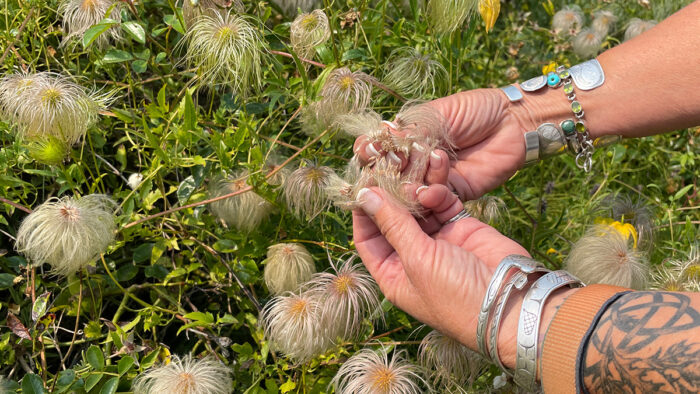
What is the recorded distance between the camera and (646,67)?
1698mm

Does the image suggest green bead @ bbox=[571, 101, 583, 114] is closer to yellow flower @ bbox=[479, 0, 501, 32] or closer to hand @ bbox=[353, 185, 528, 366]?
yellow flower @ bbox=[479, 0, 501, 32]

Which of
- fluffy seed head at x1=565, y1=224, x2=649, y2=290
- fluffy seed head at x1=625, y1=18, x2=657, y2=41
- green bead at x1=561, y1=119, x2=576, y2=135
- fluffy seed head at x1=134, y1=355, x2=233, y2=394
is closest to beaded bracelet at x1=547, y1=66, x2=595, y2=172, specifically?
green bead at x1=561, y1=119, x2=576, y2=135

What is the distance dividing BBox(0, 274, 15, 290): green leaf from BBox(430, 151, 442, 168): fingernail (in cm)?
108

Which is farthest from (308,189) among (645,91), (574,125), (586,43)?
(586,43)

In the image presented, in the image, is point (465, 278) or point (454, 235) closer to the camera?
point (465, 278)

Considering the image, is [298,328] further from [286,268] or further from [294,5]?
[294,5]

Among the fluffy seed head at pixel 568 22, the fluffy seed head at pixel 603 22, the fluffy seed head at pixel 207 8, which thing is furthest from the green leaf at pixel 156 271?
the fluffy seed head at pixel 603 22

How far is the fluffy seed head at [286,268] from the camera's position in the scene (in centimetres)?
163

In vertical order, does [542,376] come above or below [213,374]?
above

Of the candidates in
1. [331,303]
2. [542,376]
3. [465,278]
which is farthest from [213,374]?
[542,376]

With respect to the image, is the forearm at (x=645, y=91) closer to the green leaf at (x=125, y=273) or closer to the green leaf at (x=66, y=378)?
the green leaf at (x=125, y=273)

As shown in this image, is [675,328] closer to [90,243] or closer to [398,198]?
[398,198]

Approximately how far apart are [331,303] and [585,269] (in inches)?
27.8

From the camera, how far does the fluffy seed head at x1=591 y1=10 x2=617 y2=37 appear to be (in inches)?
113
